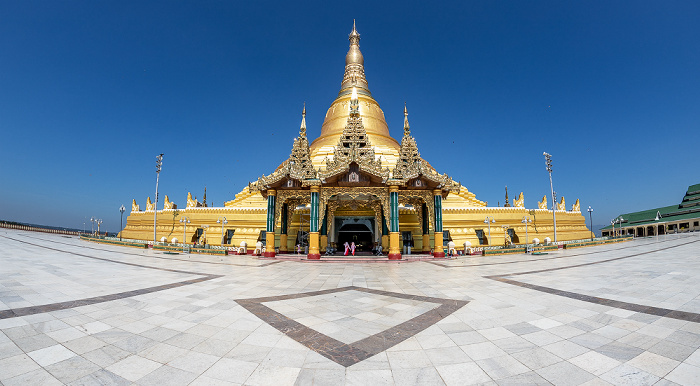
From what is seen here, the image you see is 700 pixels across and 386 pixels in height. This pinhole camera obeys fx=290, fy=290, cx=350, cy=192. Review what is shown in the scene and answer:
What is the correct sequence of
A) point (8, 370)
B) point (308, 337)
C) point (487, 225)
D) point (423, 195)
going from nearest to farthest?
point (8, 370) < point (308, 337) < point (423, 195) < point (487, 225)

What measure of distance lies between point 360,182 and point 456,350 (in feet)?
53.6

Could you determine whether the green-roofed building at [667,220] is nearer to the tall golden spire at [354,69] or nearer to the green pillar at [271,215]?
the tall golden spire at [354,69]

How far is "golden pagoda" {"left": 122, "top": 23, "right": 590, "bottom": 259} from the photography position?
Result: 2053cm

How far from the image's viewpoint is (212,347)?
4512 mm

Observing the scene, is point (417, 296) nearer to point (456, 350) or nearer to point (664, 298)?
point (456, 350)

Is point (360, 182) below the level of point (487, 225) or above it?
above

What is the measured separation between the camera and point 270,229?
21453 mm

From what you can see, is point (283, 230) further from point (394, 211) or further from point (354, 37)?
point (354, 37)

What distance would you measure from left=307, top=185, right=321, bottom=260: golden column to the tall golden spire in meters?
20.9

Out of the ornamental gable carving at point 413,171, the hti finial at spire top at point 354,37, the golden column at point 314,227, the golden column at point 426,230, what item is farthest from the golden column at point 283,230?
the hti finial at spire top at point 354,37

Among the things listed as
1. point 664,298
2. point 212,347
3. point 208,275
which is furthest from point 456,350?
point 208,275

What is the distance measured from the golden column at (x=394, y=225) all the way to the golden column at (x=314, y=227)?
4931 mm

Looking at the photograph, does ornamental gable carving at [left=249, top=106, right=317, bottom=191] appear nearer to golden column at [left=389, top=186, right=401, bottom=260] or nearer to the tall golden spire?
golden column at [left=389, top=186, right=401, bottom=260]

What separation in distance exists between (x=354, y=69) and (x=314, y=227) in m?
27.9
